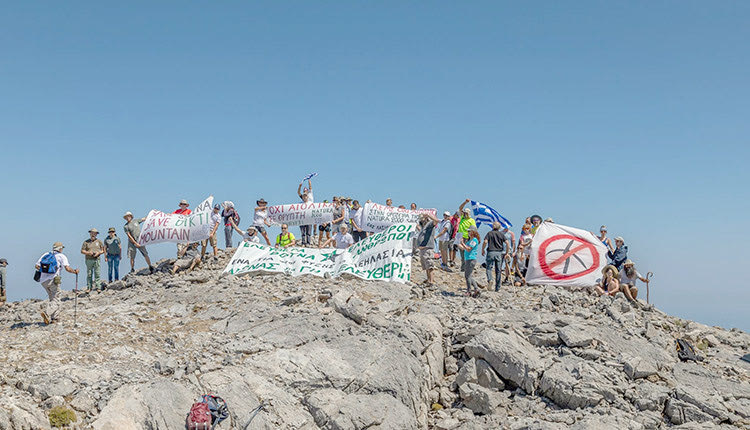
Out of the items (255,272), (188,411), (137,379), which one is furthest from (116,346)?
(255,272)

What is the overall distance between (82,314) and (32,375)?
17.0 feet

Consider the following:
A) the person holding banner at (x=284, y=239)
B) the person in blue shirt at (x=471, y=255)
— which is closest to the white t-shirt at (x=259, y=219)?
the person holding banner at (x=284, y=239)

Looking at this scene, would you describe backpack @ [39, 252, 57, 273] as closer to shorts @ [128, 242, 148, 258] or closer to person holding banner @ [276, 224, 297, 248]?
shorts @ [128, 242, 148, 258]

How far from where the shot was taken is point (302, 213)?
2759 centimetres

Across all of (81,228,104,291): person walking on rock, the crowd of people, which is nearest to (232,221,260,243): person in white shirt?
the crowd of people

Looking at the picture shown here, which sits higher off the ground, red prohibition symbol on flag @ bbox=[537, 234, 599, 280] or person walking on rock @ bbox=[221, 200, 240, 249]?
person walking on rock @ bbox=[221, 200, 240, 249]

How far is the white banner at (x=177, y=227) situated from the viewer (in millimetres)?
22094

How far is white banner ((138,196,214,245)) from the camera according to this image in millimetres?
22094

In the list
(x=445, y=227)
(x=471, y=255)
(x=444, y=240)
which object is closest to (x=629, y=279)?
(x=471, y=255)

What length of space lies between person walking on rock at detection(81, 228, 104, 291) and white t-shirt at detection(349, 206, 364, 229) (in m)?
10.3

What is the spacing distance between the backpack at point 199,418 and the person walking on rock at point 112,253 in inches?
488

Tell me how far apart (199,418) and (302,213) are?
17.2 metres

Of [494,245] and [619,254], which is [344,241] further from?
[619,254]

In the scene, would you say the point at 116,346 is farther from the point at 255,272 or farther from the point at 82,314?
the point at 255,272
